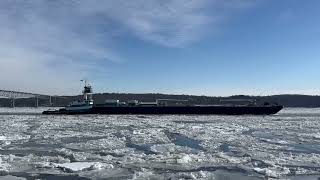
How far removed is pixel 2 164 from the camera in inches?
465

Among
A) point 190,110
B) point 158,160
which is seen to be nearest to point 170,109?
point 190,110

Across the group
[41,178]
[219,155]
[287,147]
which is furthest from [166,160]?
[287,147]

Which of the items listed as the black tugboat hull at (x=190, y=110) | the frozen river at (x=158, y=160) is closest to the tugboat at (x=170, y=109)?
the black tugboat hull at (x=190, y=110)

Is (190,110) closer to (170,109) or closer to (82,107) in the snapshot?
(170,109)

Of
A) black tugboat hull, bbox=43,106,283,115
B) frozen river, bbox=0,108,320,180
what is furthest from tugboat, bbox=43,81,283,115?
frozen river, bbox=0,108,320,180

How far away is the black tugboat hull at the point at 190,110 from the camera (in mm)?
63312

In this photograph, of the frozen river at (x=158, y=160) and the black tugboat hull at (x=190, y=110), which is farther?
the black tugboat hull at (x=190, y=110)

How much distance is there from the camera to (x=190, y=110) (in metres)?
65.3

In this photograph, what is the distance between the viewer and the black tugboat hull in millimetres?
63312

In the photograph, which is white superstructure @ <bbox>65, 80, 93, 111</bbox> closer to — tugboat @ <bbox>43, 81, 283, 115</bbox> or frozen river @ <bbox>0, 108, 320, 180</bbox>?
tugboat @ <bbox>43, 81, 283, 115</bbox>

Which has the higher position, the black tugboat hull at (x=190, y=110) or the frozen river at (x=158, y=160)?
the black tugboat hull at (x=190, y=110)

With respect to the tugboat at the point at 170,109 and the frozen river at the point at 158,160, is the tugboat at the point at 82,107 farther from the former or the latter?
the frozen river at the point at 158,160

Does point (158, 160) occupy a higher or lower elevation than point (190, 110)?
lower

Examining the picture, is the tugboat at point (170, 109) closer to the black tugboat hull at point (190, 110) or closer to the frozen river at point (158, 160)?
the black tugboat hull at point (190, 110)
